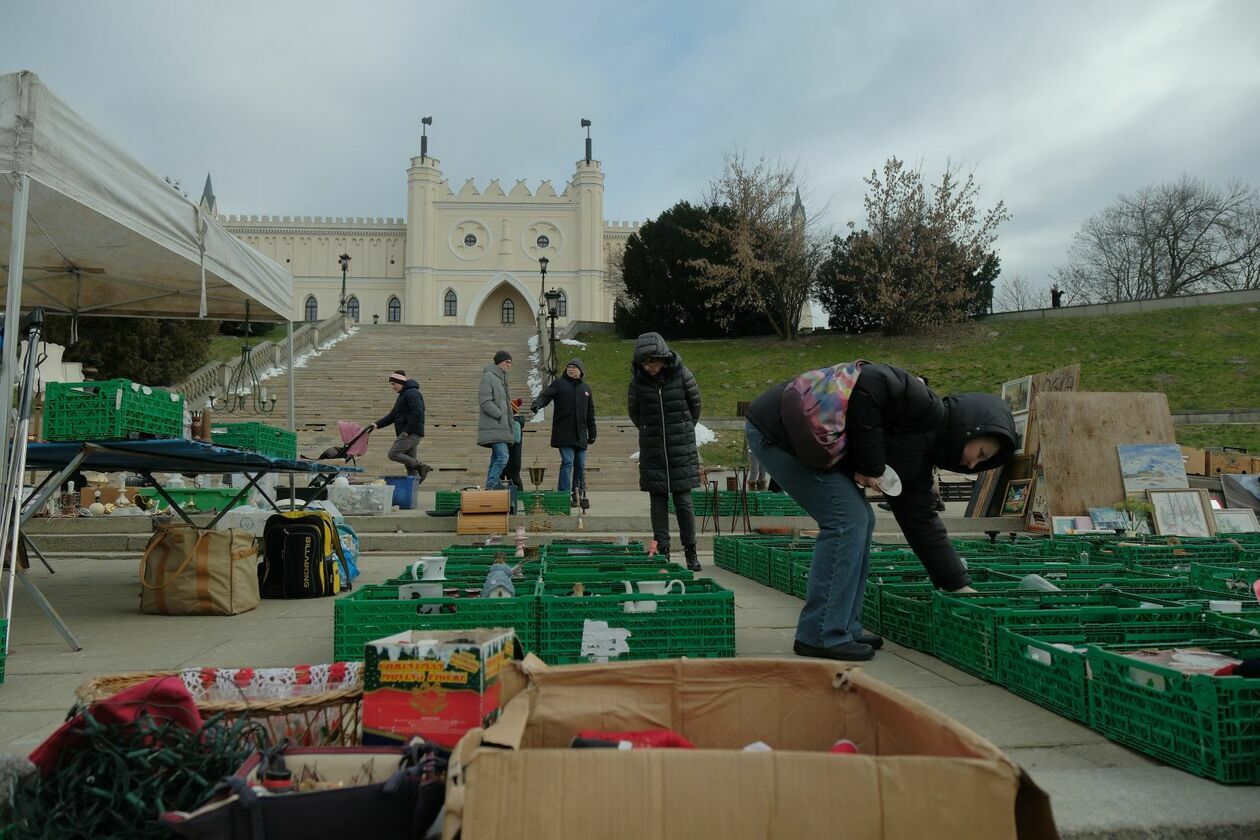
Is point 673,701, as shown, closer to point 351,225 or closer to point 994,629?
point 994,629

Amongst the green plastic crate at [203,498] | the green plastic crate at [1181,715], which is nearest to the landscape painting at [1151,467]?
the green plastic crate at [1181,715]

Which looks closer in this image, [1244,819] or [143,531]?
[1244,819]

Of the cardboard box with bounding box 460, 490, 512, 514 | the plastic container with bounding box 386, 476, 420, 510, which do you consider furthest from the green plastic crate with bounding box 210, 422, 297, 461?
the plastic container with bounding box 386, 476, 420, 510

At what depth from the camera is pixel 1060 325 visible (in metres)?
36.3

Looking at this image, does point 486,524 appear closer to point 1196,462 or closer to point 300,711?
point 300,711

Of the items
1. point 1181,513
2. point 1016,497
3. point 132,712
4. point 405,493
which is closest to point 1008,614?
point 132,712

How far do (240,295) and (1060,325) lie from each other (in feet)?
119

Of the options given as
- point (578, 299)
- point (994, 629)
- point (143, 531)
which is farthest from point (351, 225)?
point (994, 629)

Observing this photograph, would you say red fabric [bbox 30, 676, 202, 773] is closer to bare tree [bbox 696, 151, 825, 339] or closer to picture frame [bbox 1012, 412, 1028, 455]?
picture frame [bbox 1012, 412, 1028, 455]

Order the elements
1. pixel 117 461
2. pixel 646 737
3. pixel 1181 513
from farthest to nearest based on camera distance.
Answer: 1. pixel 1181 513
2. pixel 117 461
3. pixel 646 737

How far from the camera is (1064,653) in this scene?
3.19 meters

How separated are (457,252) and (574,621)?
59.0m

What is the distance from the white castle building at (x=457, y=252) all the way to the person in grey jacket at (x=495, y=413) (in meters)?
47.4

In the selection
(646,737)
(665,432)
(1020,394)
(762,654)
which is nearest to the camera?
(646,737)
